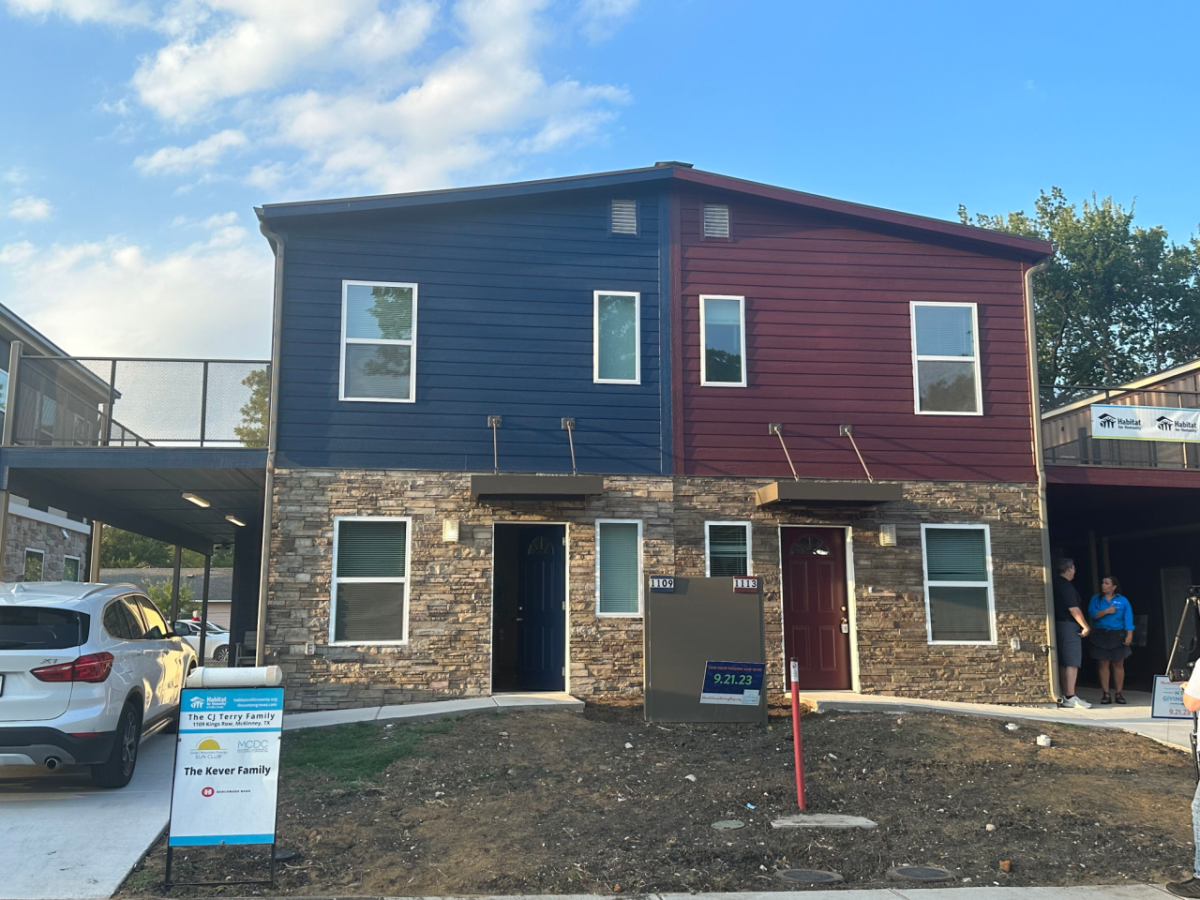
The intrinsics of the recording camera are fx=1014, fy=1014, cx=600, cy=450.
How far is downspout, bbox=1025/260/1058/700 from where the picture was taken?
1295 centimetres

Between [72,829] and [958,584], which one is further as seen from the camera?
[958,584]

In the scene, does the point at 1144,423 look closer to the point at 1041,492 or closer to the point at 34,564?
the point at 1041,492

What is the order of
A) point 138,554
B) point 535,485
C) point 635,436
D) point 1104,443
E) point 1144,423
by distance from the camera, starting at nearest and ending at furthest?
1. point 535,485
2. point 635,436
3. point 1144,423
4. point 1104,443
5. point 138,554

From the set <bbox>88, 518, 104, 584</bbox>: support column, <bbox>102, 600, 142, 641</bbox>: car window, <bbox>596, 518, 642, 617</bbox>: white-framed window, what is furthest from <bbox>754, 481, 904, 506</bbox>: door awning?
<bbox>88, 518, 104, 584</bbox>: support column

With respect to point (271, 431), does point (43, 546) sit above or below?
below

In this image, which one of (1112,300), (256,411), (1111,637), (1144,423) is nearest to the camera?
(1111,637)

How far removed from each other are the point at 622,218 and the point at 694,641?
565 centimetres

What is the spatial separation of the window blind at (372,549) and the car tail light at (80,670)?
14.3ft

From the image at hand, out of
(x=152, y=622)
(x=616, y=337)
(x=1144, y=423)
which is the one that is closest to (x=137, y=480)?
(x=152, y=622)

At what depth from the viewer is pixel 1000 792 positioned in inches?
324

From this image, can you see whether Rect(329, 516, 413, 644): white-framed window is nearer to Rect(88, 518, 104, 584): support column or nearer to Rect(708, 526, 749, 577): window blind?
Rect(708, 526, 749, 577): window blind

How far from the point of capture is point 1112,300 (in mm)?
32000

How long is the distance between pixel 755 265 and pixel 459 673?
21.2 feet

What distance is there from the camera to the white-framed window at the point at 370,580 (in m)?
12.0
